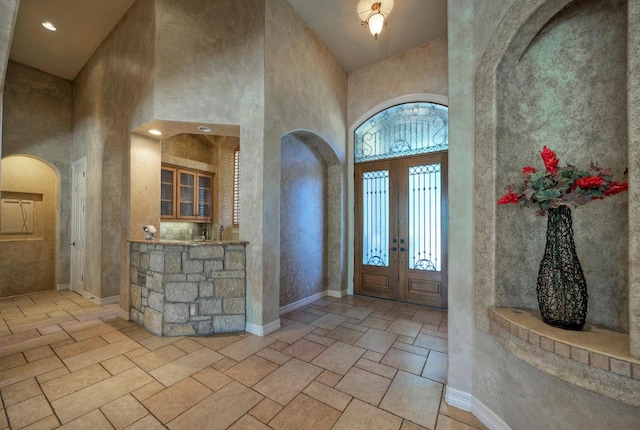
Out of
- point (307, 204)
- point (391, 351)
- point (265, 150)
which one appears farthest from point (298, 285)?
point (265, 150)

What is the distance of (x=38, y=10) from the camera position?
Result: 3.63 metres

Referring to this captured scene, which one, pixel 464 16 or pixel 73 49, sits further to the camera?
pixel 73 49

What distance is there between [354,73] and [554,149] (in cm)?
416

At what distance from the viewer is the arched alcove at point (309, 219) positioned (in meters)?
3.97

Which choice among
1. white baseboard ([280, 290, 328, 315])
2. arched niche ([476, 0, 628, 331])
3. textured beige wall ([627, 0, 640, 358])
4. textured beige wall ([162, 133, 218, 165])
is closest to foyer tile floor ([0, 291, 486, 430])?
white baseboard ([280, 290, 328, 315])

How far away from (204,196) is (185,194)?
0.47m

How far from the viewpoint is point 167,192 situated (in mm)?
5410

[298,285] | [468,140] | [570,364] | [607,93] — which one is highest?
[607,93]

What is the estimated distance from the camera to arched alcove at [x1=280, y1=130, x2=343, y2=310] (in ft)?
13.0

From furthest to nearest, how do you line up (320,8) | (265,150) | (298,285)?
(298,285) → (320,8) → (265,150)

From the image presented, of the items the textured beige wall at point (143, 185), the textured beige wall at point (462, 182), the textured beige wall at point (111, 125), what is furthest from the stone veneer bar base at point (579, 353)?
the textured beige wall at point (143, 185)

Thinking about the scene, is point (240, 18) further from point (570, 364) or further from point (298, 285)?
point (570, 364)

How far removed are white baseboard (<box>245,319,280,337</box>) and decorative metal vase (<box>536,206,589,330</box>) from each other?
2.62 m

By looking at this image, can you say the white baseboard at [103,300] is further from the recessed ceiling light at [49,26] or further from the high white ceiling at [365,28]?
the high white ceiling at [365,28]
